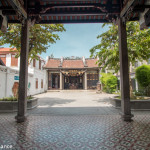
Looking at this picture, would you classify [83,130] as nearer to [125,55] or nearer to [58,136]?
[58,136]

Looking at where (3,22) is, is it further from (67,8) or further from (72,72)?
(72,72)

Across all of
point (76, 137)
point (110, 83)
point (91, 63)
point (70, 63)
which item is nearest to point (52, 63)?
point (70, 63)

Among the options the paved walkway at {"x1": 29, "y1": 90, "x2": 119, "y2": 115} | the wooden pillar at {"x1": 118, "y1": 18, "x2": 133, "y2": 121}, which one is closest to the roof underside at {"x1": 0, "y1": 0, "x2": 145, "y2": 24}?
the wooden pillar at {"x1": 118, "y1": 18, "x2": 133, "y2": 121}

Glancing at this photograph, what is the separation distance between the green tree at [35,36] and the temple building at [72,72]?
46.7 ft

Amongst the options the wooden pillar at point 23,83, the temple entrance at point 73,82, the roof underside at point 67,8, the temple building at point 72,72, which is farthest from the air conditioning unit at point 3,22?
the temple entrance at point 73,82

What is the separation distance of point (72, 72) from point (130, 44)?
16.4m

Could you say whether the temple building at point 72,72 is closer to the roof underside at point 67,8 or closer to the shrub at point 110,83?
the shrub at point 110,83

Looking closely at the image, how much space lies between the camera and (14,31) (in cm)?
683

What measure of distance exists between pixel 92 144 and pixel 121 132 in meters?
1.11

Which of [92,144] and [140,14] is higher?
[140,14]

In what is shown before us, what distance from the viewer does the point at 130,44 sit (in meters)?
6.34

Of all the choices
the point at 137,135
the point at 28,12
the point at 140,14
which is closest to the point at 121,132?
the point at 137,135

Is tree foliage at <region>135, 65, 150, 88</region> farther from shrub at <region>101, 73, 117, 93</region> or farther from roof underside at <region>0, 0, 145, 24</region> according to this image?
shrub at <region>101, 73, 117, 93</region>

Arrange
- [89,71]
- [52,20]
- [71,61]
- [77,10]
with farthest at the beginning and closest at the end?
1. [71,61]
2. [89,71]
3. [52,20]
4. [77,10]
